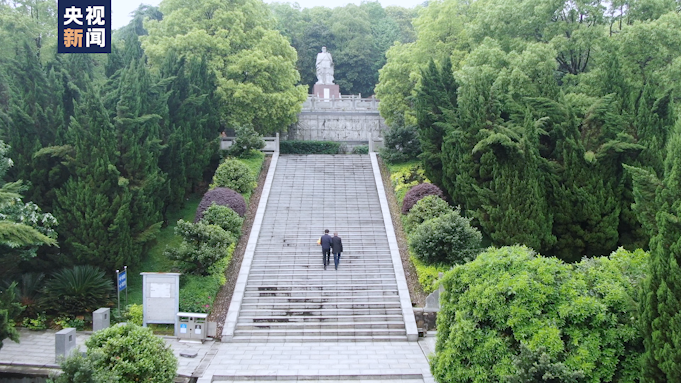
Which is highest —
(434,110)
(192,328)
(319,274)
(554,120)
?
(434,110)

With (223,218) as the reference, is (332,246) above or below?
below

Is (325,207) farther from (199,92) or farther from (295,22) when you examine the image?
(295,22)

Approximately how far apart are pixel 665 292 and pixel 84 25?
15.3 meters

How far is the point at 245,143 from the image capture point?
23938 millimetres

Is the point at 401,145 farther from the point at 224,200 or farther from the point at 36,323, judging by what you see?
the point at 36,323

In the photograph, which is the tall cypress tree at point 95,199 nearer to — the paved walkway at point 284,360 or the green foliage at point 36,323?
the green foliage at point 36,323

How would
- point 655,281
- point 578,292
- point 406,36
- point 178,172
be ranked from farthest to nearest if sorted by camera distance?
point 406,36, point 178,172, point 578,292, point 655,281

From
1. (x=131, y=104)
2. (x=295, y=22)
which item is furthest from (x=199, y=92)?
(x=295, y=22)

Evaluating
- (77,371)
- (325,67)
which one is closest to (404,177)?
(77,371)

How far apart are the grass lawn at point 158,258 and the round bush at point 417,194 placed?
789cm

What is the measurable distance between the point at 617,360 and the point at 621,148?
9154 mm

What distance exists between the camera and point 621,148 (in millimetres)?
15492

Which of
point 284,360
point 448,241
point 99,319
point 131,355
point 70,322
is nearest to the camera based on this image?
point 131,355

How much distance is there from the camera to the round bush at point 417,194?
1928 cm
